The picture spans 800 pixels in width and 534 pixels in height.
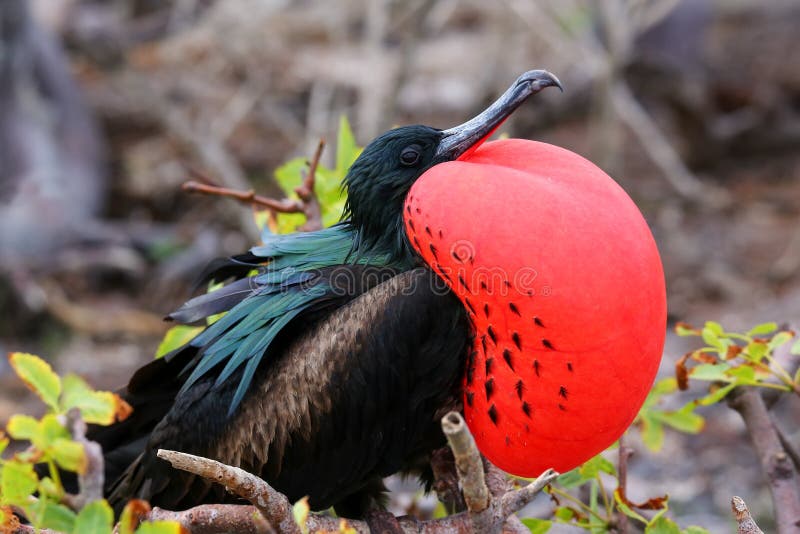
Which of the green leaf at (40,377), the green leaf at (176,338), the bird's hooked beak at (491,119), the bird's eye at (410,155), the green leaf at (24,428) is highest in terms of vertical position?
the bird's hooked beak at (491,119)

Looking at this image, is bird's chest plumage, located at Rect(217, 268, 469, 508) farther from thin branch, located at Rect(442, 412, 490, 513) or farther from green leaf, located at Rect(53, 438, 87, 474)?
green leaf, located at Rect(53, 438, 87, 474)

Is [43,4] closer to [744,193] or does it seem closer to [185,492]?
[744,193]

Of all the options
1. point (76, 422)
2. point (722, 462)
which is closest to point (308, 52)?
point (722, 462)

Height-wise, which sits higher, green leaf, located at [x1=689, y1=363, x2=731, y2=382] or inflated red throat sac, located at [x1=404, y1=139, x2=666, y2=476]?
inflated red throat sac, located at [x1=404, y1=139, x2=666, y2=476]

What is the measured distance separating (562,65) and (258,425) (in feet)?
18.6

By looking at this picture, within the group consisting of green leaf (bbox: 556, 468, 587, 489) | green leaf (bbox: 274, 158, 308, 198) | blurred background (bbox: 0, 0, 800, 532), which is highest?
green leaf (bbox: 274, 158, 308, 198)

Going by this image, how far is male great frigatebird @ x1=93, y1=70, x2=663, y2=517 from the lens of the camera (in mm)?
1630

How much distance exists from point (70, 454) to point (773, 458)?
1.33 meters

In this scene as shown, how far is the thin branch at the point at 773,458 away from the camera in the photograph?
1.88 m

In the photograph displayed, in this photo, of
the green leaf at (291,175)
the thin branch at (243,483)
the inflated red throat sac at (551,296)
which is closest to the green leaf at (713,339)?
the inflated red throat sac at (551,296)

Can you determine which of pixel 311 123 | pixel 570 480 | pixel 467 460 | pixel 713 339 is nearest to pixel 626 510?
pixel 570 480

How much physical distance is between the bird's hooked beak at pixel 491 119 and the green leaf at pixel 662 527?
2.41ft

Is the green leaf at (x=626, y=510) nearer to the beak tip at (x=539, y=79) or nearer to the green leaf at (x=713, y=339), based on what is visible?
the green leaf at (x=713, y=339)

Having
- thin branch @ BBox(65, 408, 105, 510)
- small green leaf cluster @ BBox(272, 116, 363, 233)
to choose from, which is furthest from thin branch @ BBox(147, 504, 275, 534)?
small green leaf cluster @ BBox(272, 116, 363, 233)
